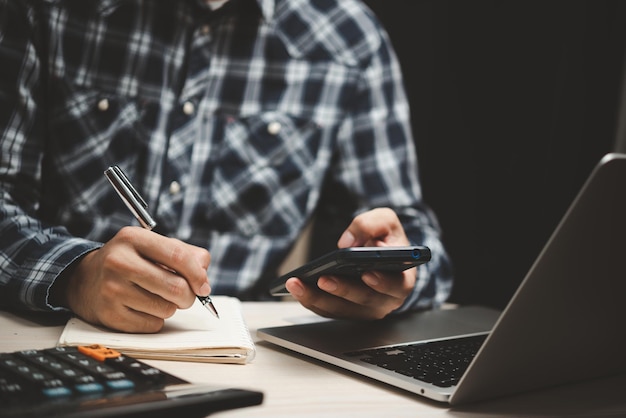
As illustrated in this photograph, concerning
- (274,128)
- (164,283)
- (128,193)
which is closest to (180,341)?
(164,283)

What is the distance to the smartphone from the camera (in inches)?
25.9

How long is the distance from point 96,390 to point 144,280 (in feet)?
0.71

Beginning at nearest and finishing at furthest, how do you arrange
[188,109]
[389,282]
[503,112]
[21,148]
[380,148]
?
[389,282] → [21,148] → [188,109] → [380,148] → [503,112]

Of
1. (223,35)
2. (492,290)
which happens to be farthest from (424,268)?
(492,290)

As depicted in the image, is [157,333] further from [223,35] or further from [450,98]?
[450,98]

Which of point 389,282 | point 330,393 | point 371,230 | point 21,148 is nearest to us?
point 330,393

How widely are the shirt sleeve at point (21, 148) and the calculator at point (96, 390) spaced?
320 mm

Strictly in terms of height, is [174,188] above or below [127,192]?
below

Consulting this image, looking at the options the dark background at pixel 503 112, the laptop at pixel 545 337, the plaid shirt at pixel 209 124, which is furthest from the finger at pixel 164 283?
the dark background at pixel 503 112

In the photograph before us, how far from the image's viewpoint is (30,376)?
499 mm

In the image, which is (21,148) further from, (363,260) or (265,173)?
(363,260)

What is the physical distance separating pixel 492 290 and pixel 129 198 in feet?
4.54

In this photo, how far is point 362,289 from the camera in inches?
32.1

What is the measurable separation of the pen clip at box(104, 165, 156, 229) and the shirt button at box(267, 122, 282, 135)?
22.7 inches
